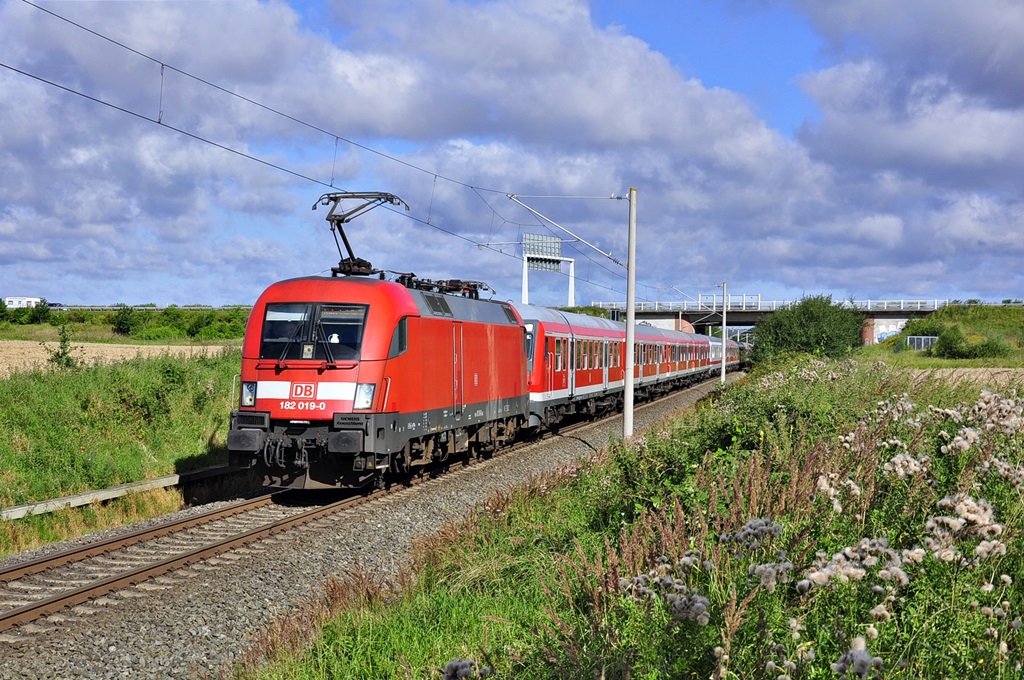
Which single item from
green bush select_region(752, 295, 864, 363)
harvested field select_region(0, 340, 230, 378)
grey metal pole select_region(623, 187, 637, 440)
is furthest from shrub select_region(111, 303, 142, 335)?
grey metal pole select_region(623, 187, 637, 440)

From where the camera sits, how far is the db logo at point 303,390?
42.8 feet

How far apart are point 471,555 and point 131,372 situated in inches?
545

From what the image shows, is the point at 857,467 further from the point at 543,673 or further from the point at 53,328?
the point at 53,328

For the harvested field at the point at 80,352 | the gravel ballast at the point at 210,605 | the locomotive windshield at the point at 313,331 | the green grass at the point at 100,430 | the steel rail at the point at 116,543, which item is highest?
the locomotive windshield at the point at 313,331

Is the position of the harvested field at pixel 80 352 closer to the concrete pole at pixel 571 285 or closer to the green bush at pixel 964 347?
the green bush at pixel 964 347

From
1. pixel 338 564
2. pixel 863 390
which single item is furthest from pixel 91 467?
pixel 863 390

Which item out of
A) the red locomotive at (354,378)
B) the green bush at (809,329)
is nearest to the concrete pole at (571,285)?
the green bush at (809,329)

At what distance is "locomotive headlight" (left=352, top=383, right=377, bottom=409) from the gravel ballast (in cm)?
152

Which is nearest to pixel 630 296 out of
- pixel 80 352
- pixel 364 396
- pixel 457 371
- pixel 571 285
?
pixel 457 371

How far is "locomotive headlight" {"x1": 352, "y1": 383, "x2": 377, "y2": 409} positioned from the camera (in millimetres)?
13000

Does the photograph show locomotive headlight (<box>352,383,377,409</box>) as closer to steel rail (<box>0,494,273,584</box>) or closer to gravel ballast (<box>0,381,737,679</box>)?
gravel ballast (<box>0,381,737,679</box>)

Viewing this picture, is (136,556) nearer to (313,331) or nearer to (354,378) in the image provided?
(354,378)

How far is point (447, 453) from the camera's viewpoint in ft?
55.2

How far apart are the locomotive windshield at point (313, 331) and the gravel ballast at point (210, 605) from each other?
238 cm
